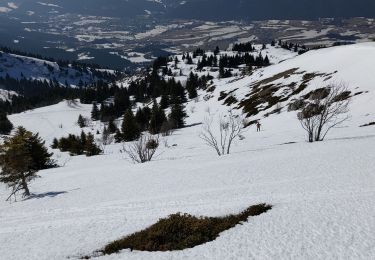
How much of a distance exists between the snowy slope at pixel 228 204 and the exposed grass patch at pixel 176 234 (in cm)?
58

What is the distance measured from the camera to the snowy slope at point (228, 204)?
1750 centimetres

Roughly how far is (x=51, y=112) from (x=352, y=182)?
185245mm

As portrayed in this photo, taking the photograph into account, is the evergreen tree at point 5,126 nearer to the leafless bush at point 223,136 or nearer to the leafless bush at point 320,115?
the leafless bush at point 223,136

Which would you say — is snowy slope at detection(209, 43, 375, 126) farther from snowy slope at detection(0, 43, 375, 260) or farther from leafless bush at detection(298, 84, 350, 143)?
snowy slope at detection(0, 43, 375, 260)

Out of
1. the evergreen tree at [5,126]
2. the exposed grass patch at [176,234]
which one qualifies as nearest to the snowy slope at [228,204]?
the exposed grass patch at [176,234]

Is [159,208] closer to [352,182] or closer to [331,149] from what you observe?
[352,182]

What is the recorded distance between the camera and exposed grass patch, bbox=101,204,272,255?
61.3ft

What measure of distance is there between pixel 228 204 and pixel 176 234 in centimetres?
479

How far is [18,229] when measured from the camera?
78.0 ft

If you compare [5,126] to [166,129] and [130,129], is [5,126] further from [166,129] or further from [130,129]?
[166,129]

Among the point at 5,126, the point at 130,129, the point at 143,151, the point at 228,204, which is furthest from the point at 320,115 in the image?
the point at 5,126

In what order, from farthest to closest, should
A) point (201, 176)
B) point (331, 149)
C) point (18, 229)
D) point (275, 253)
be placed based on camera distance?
point (331, 149) < point (201, 176) < point (18, 229) < point (275, 253)

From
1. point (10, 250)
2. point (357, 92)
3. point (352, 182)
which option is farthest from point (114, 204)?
point (357, 92)

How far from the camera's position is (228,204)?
75.9ft
